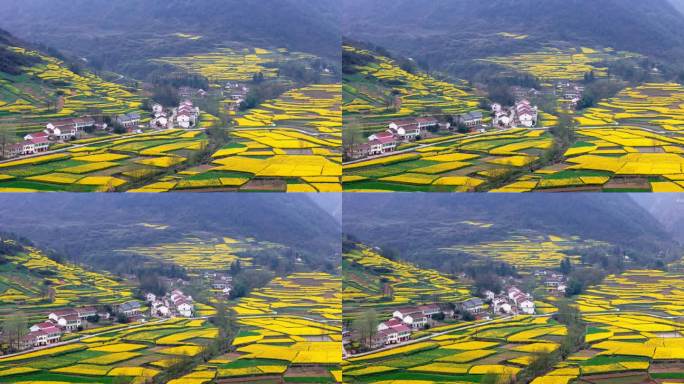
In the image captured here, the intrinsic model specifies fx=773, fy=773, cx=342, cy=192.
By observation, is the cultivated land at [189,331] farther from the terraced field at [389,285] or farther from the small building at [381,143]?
the small building at [381,143]

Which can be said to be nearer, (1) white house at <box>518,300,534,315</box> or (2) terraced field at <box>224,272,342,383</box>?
(2) terraced field at <box>224,272,342,383</box>

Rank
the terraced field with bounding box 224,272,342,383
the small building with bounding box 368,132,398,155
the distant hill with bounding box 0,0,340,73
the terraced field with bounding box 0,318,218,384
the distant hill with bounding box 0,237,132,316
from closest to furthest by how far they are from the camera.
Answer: the terraced field with bounding box 0,318,218,384 < the distant hill with bounding box 0,237,132,316 < the terraced field with bounding box 224,272,342,383 < the small building with bounding box 368,132,398,155 < the distant hill with bounding box 0,0,340,73

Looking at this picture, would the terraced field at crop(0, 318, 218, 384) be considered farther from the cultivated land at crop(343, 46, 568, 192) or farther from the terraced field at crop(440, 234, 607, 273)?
the terraced field at crop(440, 234, 607, 273)

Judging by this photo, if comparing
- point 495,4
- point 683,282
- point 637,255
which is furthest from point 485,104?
point 683,282

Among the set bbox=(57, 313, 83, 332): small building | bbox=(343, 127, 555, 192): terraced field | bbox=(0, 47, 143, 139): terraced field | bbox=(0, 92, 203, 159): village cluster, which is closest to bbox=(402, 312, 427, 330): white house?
bbox=(343, 127, 555, 192): terraced field

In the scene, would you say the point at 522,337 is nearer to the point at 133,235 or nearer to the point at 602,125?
the point at 602,125

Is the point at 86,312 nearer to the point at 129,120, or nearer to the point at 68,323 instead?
the point at 68,323

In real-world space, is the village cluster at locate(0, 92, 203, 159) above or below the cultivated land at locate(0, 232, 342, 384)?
above
